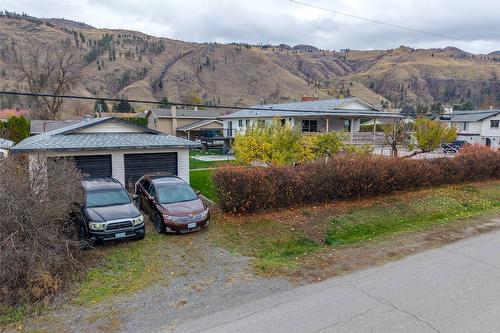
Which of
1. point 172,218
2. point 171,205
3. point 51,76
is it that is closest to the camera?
point 172,218

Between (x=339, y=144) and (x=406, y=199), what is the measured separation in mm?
5359

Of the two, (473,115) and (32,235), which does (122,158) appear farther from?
(473,115)

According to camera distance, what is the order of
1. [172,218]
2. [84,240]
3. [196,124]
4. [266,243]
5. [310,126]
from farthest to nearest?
[196,124] < [310,126] < [172,218] < [266,243] < [84,240]

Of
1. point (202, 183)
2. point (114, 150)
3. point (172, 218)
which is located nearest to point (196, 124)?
point (202, 183)

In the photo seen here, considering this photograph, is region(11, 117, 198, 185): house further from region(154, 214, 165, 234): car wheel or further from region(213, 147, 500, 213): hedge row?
region(154, 214, 165, 234): car wheel

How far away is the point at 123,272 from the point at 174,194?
167 inches

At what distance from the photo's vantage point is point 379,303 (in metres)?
6.23

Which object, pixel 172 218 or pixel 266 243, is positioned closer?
pixel 266 243

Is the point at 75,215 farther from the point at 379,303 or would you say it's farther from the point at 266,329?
the point at 379,303

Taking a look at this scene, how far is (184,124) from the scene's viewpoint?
155 feet

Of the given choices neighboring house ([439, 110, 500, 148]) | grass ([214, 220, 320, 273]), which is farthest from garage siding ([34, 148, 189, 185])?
neighboring house ([439, 110, 500, 148])

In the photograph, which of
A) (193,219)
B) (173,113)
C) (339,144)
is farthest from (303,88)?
(193,219)

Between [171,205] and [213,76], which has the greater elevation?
[213,76]

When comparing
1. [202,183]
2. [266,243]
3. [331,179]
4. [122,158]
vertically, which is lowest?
[266,243]
